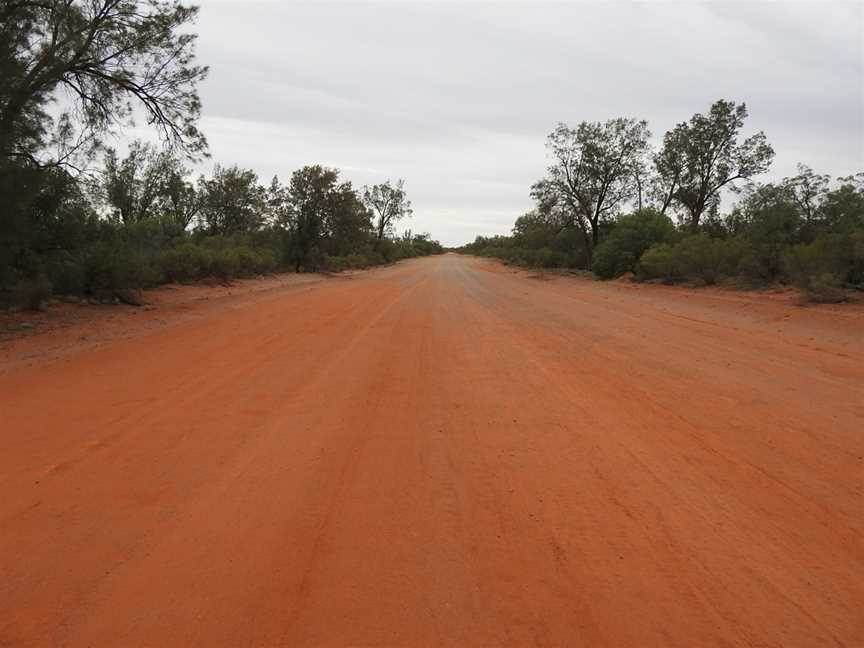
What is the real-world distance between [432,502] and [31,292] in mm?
12423

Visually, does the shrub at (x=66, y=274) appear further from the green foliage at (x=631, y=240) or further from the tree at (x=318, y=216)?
the green foliage at (x=631, y=240)

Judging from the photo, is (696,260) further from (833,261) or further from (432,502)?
(432,502)

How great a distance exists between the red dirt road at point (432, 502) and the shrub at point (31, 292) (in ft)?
16.4

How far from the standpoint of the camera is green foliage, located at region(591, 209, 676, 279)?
3070cm

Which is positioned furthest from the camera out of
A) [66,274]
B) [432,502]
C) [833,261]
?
[833,261]

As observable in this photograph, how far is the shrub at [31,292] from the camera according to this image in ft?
42.2

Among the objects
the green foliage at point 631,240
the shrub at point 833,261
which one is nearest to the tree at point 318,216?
the green foliage at point 631,240

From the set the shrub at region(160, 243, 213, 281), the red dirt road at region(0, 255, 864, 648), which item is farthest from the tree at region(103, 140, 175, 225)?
the red dirt road at region(0, 255, 864, 648)

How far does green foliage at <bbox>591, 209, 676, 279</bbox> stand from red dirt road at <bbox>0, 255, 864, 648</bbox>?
22.5m

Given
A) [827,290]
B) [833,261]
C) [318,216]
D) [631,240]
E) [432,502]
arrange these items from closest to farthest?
1. [432,502]
2. [827,290]
3. [833,261]
4. [631,240]
5. [318,216]

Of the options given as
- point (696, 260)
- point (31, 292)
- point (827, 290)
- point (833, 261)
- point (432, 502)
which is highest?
point (833, 261)

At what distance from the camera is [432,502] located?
4223mm

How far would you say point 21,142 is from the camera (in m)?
12.4

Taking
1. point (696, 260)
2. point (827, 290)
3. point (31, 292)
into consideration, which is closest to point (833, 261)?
point (827, 290)
